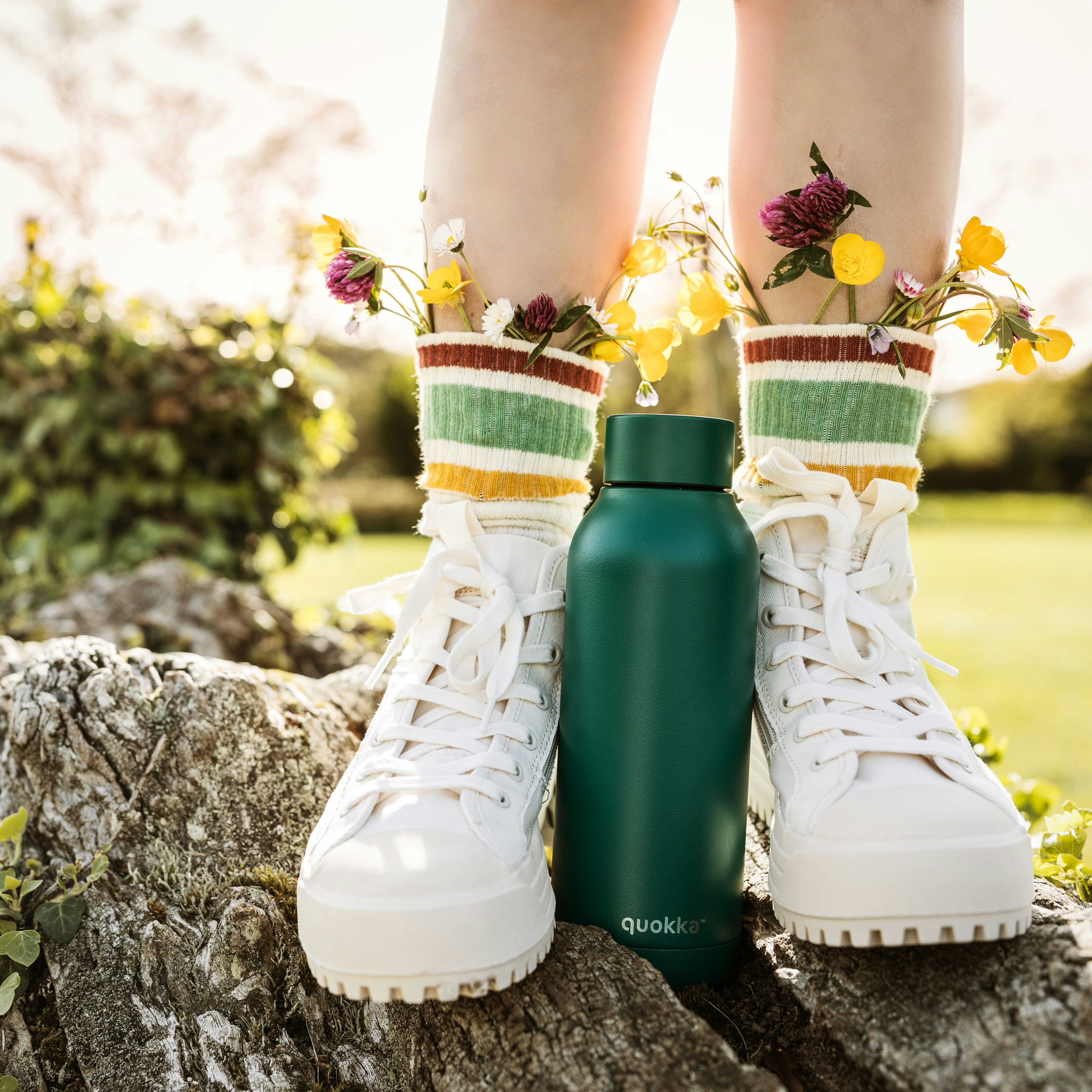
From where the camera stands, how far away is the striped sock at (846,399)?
3.83 feet

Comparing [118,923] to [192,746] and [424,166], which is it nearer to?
[192,746]

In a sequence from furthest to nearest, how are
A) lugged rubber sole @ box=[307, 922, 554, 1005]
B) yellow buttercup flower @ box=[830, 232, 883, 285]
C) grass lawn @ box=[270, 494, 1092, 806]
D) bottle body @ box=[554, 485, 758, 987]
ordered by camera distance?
1. grass lawn @ box=[270, 494, 1092, 806]
2. yellow buttercup flower @ box=[830, 232, 883, 285]
3. bottle body @ box=[554, 485, 758, 987]
4. lugged rubber sole @ box=[307, 922, 554, 1005]

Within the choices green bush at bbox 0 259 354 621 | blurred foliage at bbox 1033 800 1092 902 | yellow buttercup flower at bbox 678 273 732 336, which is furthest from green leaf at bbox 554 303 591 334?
green bush at bbox 0 259 354 621

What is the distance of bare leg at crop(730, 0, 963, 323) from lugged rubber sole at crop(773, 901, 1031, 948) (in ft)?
2.33

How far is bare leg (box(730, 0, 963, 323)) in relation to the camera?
1145mm

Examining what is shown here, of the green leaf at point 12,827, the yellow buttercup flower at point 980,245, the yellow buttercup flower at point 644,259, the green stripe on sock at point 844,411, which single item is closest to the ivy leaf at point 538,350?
the yellow buttercup flower at point 644,259

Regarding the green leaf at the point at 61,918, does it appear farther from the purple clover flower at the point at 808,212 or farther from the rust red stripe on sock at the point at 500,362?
the purple clover flower at the point at 808,212

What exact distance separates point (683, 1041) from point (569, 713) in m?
0.36

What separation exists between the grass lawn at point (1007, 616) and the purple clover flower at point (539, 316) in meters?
0.61

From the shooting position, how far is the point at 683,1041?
0.90 m

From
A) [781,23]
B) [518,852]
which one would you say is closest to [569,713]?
[518,852]

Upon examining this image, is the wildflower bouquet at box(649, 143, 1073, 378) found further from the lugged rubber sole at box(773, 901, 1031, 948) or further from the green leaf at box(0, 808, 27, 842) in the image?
the green leaf at box(0, 808, 27, 842)

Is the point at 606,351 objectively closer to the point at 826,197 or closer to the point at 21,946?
the point at 826,197

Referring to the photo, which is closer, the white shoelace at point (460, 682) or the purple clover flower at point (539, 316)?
the white shoelace at point (460, 682)
